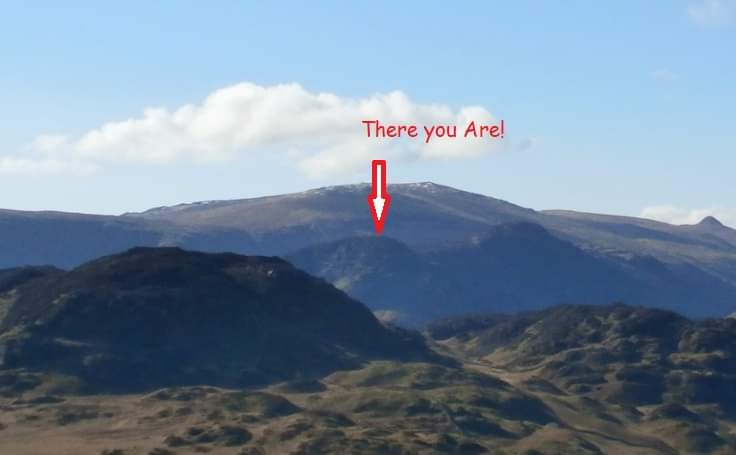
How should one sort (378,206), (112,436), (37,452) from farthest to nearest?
(112,436)
(37,452)
(378,206)

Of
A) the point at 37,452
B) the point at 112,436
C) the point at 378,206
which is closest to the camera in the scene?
the point at 378,206

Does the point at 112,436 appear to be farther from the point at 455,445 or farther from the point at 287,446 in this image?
the point at 455,445

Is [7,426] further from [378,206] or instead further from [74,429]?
[378,206]

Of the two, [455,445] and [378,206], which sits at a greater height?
[378,206]

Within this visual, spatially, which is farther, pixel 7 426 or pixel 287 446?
pixel 7 426

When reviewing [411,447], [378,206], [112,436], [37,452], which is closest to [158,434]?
[112,436]

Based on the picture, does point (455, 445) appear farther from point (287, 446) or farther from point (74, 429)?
point (74, 429)

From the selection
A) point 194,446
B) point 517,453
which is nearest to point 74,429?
point 194,446

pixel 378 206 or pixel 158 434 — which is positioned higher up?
pixel 378 206
